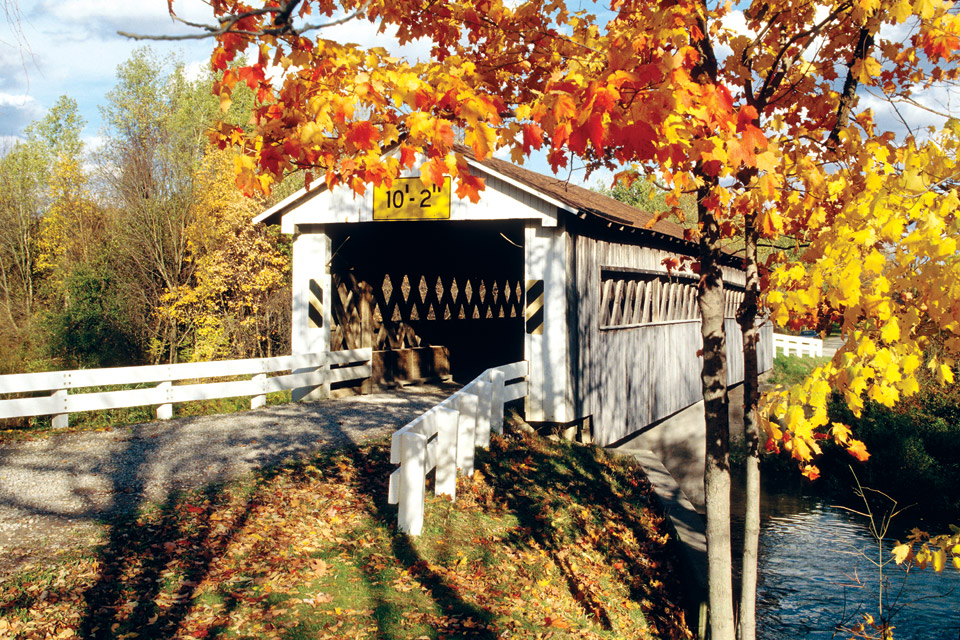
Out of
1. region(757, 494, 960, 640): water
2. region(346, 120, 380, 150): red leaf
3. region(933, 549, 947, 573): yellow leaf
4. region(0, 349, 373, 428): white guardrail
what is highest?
region(346, 120, 380, 150): red leaf

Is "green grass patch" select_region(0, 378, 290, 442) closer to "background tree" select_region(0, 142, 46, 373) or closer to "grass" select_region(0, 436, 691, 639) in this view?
"grass" select_region(0, 436, 691, 639)

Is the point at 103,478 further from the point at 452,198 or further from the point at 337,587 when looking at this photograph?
the point at 452,198

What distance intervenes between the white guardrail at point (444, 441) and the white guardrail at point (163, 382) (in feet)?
11.2

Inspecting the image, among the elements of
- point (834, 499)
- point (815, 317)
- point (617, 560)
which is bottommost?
point (834, 499)

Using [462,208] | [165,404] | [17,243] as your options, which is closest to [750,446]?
[462,208]

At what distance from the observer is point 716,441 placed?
193 inches

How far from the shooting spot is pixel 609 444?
11102 millimetres

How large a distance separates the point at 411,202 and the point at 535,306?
232 cm

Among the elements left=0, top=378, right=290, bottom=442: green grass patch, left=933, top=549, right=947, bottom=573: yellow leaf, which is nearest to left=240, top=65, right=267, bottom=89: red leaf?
left=933, top=549, right=947, bottom=573: yellow leaf

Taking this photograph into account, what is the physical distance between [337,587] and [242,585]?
0.61 m

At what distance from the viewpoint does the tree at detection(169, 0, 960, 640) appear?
321cm

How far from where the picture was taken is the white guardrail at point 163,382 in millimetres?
8453

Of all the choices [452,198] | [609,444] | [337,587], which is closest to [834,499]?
[609,444]

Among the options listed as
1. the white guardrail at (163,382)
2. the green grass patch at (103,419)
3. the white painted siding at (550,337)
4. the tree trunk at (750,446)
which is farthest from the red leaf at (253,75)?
the green grass patch at (103,419)
